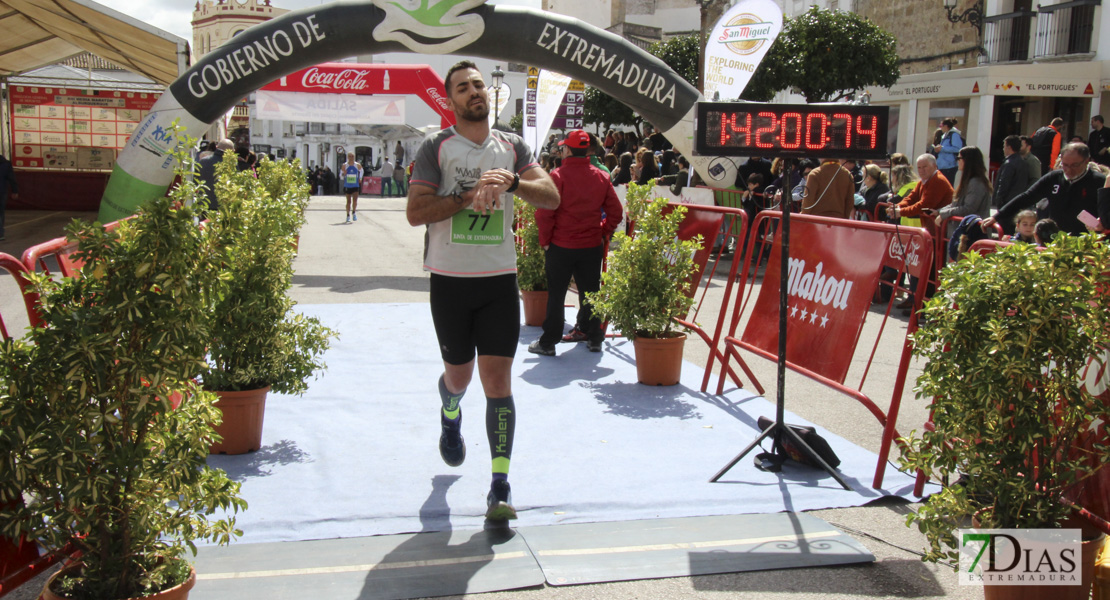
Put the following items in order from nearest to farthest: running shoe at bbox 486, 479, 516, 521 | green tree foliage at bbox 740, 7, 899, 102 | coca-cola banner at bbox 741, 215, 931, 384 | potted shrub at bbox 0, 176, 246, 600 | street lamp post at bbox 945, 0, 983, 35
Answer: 1. potted shrub at bbox 0, 176, 246, 600
2. running shoe at bbox 486, 479, 516, 521
3. coca-cola banner at bbox 741, 215, 931, 384
4. green tree foliage at bbox 740, 7, 899, 102
5. street lamp post at bbox 945, 0, 983, 35

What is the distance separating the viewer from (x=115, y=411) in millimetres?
2686

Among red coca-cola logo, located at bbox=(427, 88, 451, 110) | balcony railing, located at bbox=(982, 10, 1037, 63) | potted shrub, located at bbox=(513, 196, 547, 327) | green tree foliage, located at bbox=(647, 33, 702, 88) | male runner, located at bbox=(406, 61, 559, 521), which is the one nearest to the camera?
male runner, located at bbox=(406, 61, 559, 521)

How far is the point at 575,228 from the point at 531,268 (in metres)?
1.28

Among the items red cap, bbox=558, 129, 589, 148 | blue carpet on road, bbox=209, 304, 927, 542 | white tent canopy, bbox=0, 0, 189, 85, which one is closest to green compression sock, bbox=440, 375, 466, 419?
blue carpet on road, bbox=209, 304, 927, 542

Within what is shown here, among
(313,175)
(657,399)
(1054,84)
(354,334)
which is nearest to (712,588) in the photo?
(657,399)

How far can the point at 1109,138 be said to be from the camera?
16.2 metres

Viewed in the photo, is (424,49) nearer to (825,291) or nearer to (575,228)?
(575,228)

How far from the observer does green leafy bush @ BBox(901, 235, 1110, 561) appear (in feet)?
9.61

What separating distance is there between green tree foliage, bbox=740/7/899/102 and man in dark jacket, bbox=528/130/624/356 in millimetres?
15977

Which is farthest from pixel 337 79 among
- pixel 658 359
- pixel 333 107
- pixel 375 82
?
pixel 658 359

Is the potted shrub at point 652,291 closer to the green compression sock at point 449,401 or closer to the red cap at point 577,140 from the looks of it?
the red cap at point 577,140

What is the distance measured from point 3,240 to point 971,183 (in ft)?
50.9

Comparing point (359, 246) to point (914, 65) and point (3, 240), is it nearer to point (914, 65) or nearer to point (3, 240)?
point (3, 240)

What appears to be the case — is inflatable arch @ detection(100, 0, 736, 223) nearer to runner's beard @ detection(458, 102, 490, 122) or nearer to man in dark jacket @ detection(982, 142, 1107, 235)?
man in dark jacket @ detection(982, 142, 1107, 235)
